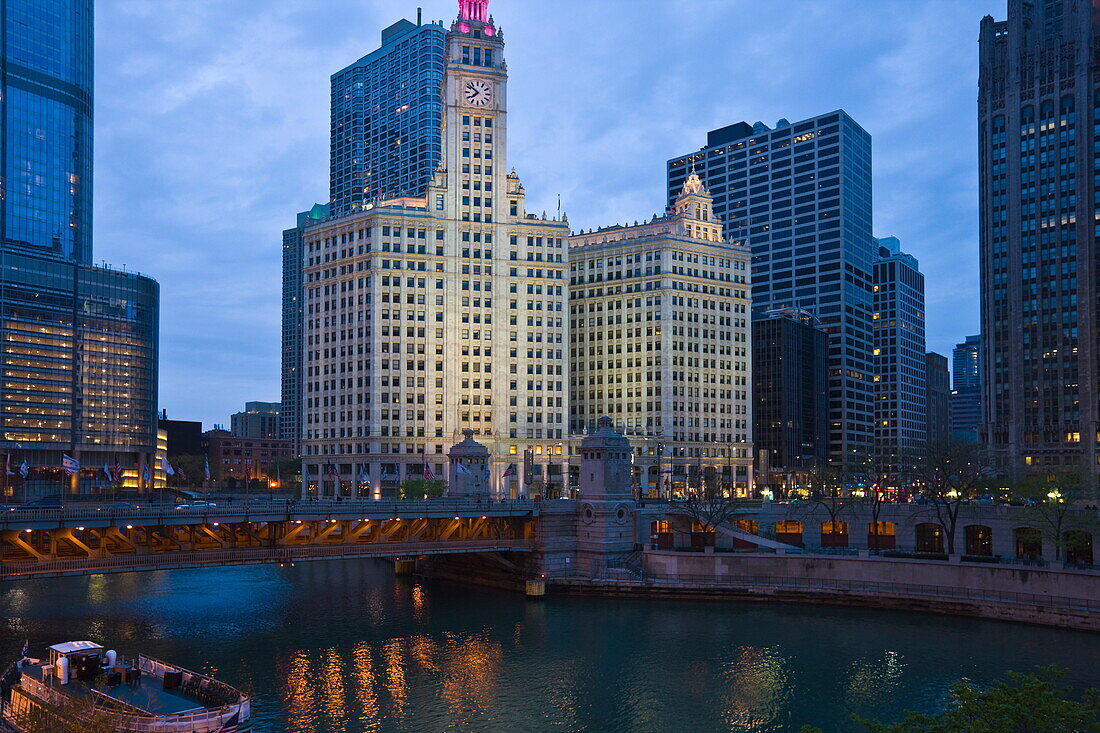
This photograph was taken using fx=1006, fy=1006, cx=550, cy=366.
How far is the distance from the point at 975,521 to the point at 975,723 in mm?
83036

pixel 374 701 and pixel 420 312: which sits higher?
pixel 420 312

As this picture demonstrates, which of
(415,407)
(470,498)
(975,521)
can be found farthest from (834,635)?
(415,407)

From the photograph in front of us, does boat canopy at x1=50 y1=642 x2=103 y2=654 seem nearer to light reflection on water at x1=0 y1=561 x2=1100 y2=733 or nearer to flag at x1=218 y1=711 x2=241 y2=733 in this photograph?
light reflection on water at x1=0 y1=561 x2=1100 y2=733

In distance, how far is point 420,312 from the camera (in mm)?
184875

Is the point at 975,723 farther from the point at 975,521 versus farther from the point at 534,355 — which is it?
the point at 534,355

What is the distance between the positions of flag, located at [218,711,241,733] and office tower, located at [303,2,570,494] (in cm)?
12989

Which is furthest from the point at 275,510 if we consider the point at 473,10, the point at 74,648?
the point at 473,10

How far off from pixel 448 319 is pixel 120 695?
452ft

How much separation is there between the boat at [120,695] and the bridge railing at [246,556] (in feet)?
52.6

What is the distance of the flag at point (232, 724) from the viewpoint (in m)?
47.0

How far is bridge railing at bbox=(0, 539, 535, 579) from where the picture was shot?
234ft

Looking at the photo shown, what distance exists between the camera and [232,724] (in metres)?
47.7

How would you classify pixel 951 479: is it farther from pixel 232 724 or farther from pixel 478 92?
pixel 478 92

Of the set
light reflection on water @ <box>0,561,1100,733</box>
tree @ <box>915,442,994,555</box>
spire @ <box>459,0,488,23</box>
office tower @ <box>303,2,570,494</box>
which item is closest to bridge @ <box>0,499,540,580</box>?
light reflection on water @ <box>0,561,1100,733</box>
